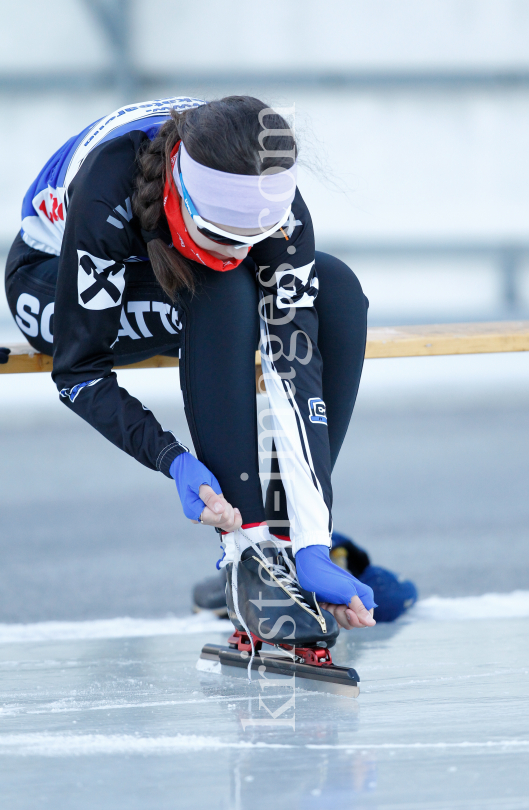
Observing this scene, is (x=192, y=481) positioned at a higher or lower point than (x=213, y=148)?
lower

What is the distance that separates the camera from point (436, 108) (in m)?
6.27

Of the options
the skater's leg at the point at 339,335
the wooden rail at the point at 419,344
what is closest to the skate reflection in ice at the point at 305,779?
the skater's leg at the point at 339,335

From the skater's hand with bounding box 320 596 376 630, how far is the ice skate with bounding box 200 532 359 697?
0.01 metres

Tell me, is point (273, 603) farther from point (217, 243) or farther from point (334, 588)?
point (217, 243)

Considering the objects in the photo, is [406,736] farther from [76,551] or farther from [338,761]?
[76,551]

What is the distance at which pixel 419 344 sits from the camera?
1.41 meters

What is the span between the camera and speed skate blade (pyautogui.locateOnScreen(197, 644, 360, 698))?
840mm

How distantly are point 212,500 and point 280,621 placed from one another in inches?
5.9

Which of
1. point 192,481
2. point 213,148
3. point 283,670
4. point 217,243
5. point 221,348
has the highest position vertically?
point 213,148

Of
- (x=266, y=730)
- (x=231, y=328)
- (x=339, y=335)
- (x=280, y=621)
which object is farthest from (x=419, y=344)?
(x=266, y=730)

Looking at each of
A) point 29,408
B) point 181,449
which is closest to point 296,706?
point 181,449

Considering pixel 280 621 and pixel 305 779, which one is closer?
pixel 305 779

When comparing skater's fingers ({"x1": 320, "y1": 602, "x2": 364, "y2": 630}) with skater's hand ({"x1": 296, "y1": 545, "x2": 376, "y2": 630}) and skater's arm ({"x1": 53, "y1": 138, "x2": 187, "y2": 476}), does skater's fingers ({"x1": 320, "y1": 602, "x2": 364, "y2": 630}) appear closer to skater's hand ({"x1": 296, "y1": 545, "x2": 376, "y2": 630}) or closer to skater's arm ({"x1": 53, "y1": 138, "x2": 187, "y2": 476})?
skater's hand ({"x1": 296, "y1": 545, "x2": 376, "y2": 630})

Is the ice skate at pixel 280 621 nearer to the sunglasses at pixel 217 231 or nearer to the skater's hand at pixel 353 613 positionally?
the skater's hand at pixel 353 613
